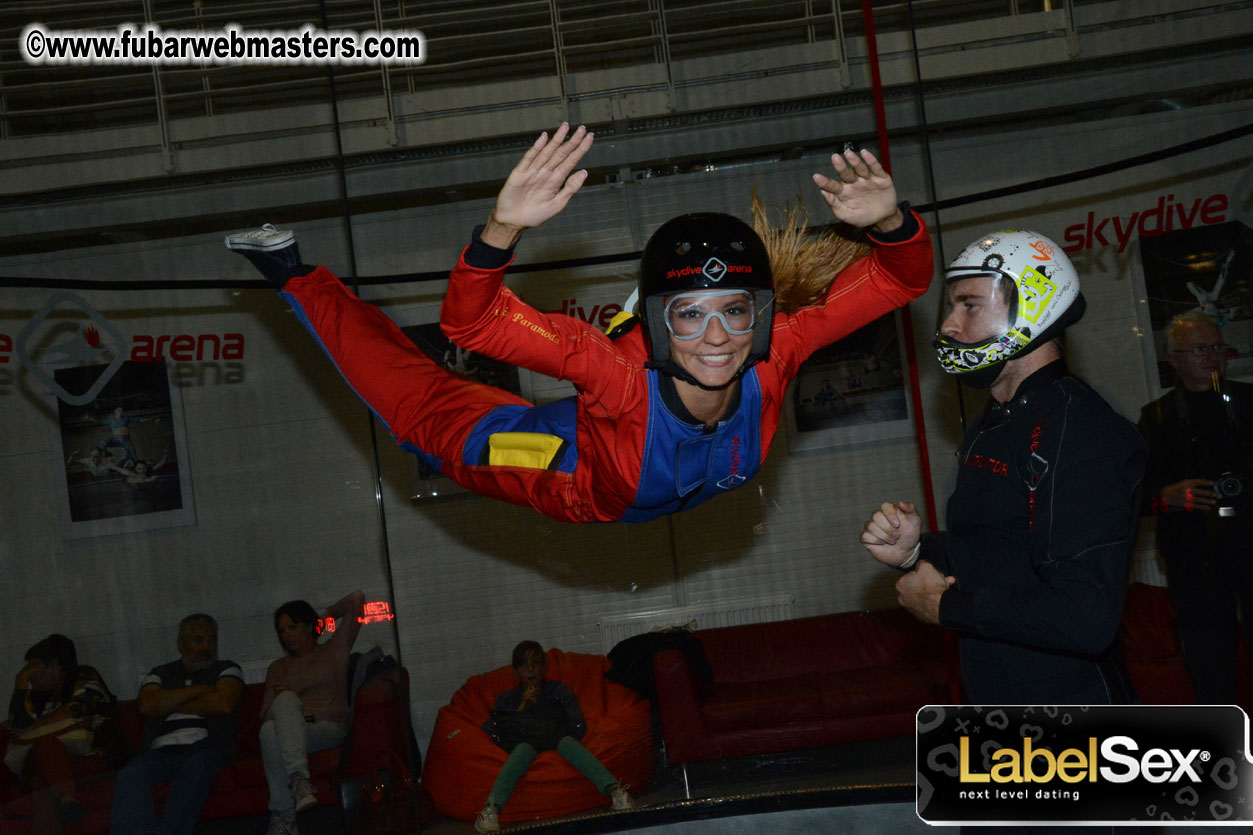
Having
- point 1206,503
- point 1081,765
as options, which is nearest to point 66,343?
point 1081,765

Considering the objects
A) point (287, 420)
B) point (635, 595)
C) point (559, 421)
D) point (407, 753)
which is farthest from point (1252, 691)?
point (287, 420)

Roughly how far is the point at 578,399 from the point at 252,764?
265cm

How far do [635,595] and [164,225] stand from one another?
8.72ft

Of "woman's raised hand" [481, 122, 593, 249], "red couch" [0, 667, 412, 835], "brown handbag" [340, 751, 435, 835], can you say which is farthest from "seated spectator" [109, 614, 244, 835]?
"woman's raised hand" [481, 122, 593, 249]

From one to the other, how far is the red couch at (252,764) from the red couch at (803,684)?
1184 millimetres

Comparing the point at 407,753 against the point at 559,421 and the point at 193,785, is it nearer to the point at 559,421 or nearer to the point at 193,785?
the point at 193,785

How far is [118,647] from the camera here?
413 centimetres

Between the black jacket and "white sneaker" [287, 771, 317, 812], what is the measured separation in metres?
3.08

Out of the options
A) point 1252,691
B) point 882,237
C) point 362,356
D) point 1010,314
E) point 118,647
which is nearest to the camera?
point 1010,314

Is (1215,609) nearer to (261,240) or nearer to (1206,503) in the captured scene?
(1206,503)

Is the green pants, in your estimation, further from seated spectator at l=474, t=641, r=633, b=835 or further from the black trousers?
the black trousers

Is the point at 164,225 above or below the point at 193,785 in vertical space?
above

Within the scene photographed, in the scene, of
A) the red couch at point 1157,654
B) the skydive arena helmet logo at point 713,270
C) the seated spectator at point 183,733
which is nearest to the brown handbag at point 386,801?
the seated spectator at point 183,733

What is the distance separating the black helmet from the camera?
214 cm
